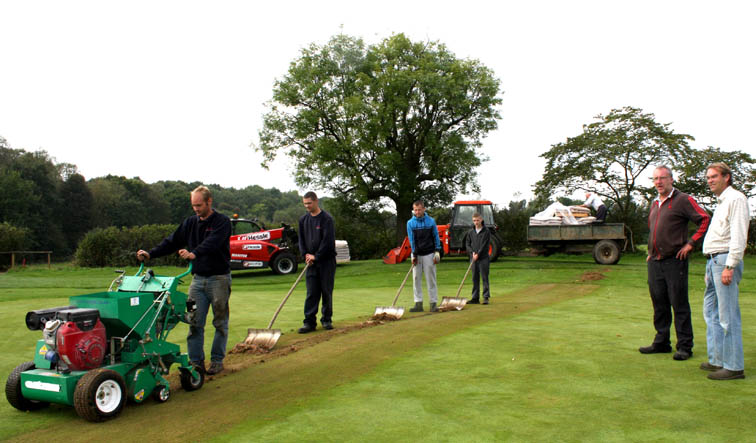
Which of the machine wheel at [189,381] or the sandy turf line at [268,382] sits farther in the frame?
the machine wheel at [189,381]

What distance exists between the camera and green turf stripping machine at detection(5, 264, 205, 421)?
12.7 feet

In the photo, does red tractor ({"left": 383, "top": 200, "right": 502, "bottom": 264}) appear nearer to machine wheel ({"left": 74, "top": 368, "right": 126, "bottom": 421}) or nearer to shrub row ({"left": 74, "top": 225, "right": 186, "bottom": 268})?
shrub row ({"left": 74, "top": 225, "right": 186, "bottom": 268})

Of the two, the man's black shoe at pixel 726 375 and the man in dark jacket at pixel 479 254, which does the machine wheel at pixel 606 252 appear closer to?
the man in dark jacket at pixel 479 254

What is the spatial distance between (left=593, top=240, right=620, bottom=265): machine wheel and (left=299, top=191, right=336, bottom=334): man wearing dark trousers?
14.5m

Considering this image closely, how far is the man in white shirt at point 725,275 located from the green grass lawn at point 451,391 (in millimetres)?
247

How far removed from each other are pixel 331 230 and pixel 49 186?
2346 inches

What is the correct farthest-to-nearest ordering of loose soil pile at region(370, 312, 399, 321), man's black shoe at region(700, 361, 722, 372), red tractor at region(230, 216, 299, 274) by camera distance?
red tractor at region(230, 216, 299, 274) < loose soil pile at region(370, 312, 399, 321) < man's black shoe at region(700, 361, 722, 372)

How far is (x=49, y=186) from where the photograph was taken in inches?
2247

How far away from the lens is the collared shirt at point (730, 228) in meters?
4.75

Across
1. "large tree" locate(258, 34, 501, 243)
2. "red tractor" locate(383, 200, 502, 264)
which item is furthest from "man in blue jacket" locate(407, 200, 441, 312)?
"large tree" locate(258, 34, 501, 243)

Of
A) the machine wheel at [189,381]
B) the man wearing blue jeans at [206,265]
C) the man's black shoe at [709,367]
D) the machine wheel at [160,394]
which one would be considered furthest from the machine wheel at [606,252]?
the machine wheel at [160,394]

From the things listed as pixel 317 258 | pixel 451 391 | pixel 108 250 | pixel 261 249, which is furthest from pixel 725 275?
pixel 108 250

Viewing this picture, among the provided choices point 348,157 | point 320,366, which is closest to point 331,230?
point 320,366

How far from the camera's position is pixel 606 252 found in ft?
64.6
